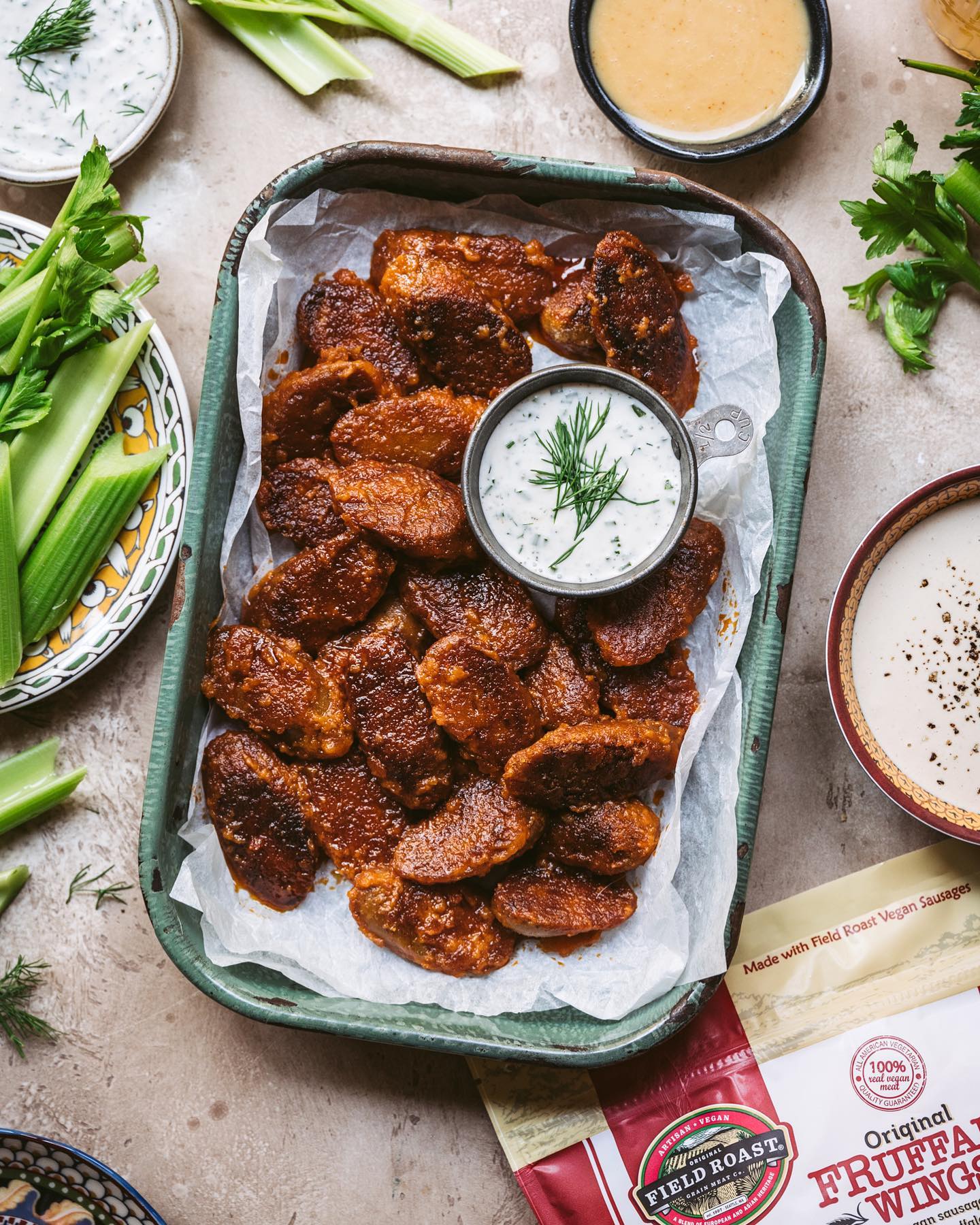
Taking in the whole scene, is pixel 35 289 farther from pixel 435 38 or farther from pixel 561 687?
pixel 561 687

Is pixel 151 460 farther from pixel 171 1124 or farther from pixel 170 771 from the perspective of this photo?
pixel 171 1124

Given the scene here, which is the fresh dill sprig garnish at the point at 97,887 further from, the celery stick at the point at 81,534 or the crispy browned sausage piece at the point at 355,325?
the crispy browned sausage piece at the point at 355,325

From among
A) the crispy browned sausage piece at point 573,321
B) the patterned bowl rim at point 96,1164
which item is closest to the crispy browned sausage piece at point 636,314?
the crispy browned sausage piece at point 573,321

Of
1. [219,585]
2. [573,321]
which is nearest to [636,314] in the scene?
[573,321]

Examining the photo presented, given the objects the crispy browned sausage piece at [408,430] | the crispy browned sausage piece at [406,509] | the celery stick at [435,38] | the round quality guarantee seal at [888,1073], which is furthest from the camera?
the celery stick at [435,38]

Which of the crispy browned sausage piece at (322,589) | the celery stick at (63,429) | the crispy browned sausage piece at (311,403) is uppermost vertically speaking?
the celery stick at (63,429)

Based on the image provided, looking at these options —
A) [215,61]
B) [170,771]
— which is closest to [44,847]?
[170,771]
